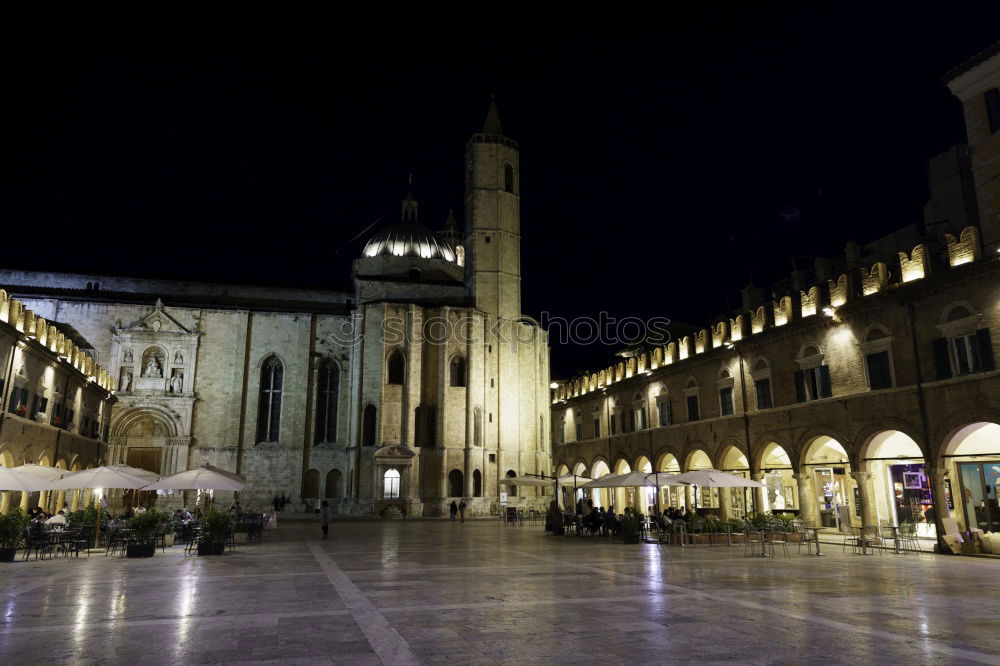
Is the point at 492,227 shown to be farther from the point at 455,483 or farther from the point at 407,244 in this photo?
the point at 455,483

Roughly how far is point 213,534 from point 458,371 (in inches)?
1202

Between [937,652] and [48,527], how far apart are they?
2141 cm

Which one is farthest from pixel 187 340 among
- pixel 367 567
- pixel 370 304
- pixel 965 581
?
pixel 965 581

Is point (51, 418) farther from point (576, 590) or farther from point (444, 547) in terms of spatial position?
point (576, 590)

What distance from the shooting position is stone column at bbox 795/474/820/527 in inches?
988

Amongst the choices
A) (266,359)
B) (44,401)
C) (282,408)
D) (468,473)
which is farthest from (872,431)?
(266,359)

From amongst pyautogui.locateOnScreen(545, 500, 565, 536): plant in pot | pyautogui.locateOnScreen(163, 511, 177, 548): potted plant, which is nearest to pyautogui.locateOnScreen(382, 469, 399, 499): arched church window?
pyautogui.locateOnScreen(545, 500, 565, 536): plant in pot

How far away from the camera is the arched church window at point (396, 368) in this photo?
47562 mm

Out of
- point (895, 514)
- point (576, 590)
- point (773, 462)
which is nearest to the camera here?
point (576, 590)

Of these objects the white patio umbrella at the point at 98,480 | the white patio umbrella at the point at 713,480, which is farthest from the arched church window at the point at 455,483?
the white patio umbrella at the point at 98,480

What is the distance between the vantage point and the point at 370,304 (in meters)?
48.7

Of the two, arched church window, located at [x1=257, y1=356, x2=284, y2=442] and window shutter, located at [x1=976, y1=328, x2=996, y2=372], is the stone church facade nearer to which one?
arched church window, located at [x1=257, y1=356, x2=284, y2=442]

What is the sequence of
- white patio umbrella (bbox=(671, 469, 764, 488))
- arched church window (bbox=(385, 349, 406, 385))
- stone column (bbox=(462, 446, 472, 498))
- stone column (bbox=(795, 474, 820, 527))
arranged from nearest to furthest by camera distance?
white patio umbrella (bbox=(671, 469, 764, 488))
stone column (bbox=(795, 474, 820, 527))
stone column (bbox=(462, 446, 472, 498))
arched church window (bbox=(385, 349, 406, 385))

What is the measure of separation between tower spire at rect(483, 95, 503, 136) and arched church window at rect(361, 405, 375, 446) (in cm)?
2375
